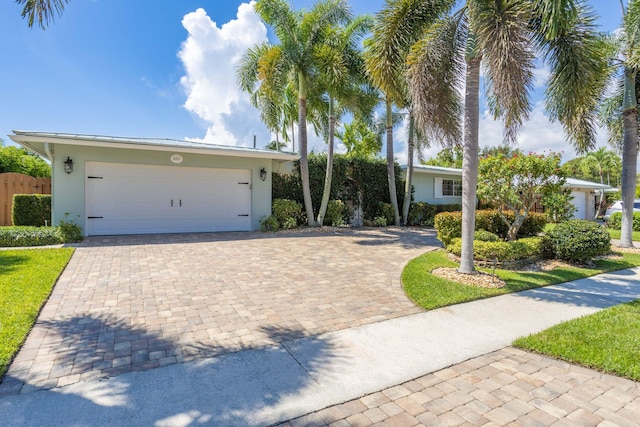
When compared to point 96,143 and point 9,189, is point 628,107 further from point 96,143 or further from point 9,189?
point 9,189

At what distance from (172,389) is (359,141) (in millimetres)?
24525

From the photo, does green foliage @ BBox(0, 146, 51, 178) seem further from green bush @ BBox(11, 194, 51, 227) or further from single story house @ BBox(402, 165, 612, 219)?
single story house @ BBox(402, 165, 612, 219)

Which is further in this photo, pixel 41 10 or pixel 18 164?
pixel 18 164

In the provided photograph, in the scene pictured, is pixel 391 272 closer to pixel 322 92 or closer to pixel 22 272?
pixel 22 272

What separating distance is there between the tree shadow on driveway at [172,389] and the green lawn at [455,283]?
2.41m

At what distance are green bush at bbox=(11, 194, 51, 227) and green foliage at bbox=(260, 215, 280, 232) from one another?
7.70 m

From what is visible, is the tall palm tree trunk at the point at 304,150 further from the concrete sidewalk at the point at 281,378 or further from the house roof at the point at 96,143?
the concrete sidewalk at the point at 281,378

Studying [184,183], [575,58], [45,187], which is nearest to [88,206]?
[184,183]

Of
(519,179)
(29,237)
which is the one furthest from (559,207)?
(29,237)

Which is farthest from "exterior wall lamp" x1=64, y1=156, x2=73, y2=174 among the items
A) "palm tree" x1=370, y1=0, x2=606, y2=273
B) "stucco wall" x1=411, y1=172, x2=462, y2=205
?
"stucco wall" x1=411, y1=172, x2=462, y2=205

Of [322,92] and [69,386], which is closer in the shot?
[69,386]

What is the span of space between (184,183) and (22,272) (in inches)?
254

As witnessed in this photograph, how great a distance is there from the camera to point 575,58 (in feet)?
19.6

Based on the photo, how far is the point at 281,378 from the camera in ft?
9.42
